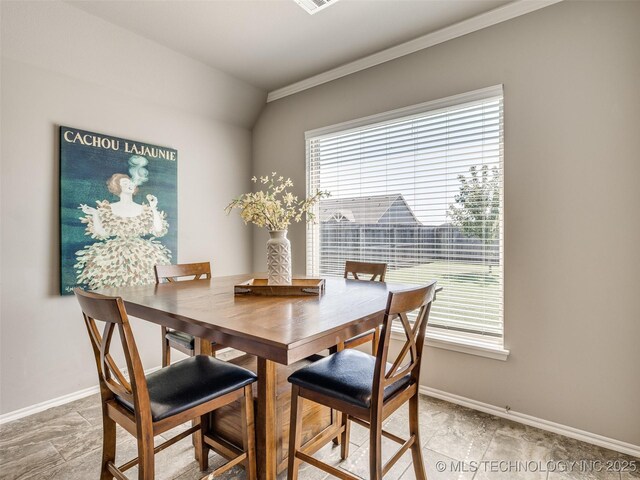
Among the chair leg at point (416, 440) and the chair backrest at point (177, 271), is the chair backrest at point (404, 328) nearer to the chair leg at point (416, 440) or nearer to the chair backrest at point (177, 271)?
the chair leg at point (416, 440)

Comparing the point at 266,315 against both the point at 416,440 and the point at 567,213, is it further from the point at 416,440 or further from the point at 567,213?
the point at 567,213

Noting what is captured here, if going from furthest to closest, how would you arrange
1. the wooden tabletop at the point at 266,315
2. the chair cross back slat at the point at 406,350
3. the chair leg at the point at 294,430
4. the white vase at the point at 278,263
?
the white vase at the point at 278,263 → the chair leg at the point at 294,430 → the chair cross back slat at the point at 406,350 → the wooden tabletop at the point at 266,315

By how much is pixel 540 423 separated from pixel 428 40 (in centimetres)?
275

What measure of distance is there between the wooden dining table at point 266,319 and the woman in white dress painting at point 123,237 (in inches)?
37.2

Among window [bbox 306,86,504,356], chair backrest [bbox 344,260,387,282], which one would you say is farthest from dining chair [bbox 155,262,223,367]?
window [bbox 306,86,504,356]

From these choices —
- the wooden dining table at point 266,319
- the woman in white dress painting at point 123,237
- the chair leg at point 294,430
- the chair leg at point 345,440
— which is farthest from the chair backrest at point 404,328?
the woman in white dress painting at point 123,237

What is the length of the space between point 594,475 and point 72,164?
3.73 metres

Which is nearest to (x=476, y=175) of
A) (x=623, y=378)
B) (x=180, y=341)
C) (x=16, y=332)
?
(x=623, y=378)

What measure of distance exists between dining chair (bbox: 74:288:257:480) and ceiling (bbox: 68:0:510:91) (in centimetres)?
205

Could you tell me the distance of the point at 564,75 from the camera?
7.04 feet

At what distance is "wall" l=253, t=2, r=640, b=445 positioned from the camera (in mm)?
1968

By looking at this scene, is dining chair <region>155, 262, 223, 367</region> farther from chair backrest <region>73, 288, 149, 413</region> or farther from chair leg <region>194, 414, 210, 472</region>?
chair backrest <region>73, 288, 149, 413</region>

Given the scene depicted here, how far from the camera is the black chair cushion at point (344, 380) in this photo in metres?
1.35

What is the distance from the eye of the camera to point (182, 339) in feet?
7.41
